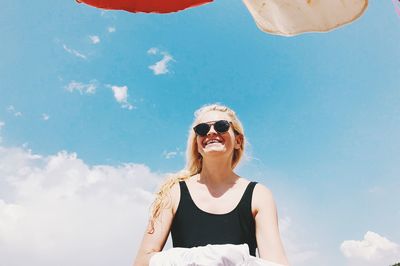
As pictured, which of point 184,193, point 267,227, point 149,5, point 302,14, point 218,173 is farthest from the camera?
point 218,173

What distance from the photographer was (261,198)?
9.46 feet

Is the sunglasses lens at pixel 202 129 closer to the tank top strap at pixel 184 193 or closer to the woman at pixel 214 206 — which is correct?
the woman at pixel 214 206

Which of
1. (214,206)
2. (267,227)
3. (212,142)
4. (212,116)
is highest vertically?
(212,116)

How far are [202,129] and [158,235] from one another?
2.48ft

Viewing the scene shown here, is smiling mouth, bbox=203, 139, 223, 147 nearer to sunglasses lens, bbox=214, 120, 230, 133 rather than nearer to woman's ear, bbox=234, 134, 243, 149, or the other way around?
sunglasses lens, bbox=214, 120, 230, 133

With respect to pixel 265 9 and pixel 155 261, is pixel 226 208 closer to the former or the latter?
pixel 155 261

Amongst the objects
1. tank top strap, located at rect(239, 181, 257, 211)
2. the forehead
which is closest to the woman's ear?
the forehead

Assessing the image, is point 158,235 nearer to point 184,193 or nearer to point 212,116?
point 184,193

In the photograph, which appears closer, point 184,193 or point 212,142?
point 184,193

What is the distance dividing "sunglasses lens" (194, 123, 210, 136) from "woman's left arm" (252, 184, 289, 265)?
0.50 meters

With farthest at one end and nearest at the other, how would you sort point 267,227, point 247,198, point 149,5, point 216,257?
point 247,198, point 267,227, point 216,257, point 149,5

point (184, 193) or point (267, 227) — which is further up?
point (184, 193)

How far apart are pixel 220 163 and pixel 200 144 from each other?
0.61ft

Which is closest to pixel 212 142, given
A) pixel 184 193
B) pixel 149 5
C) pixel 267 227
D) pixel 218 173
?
pixel 218 173
